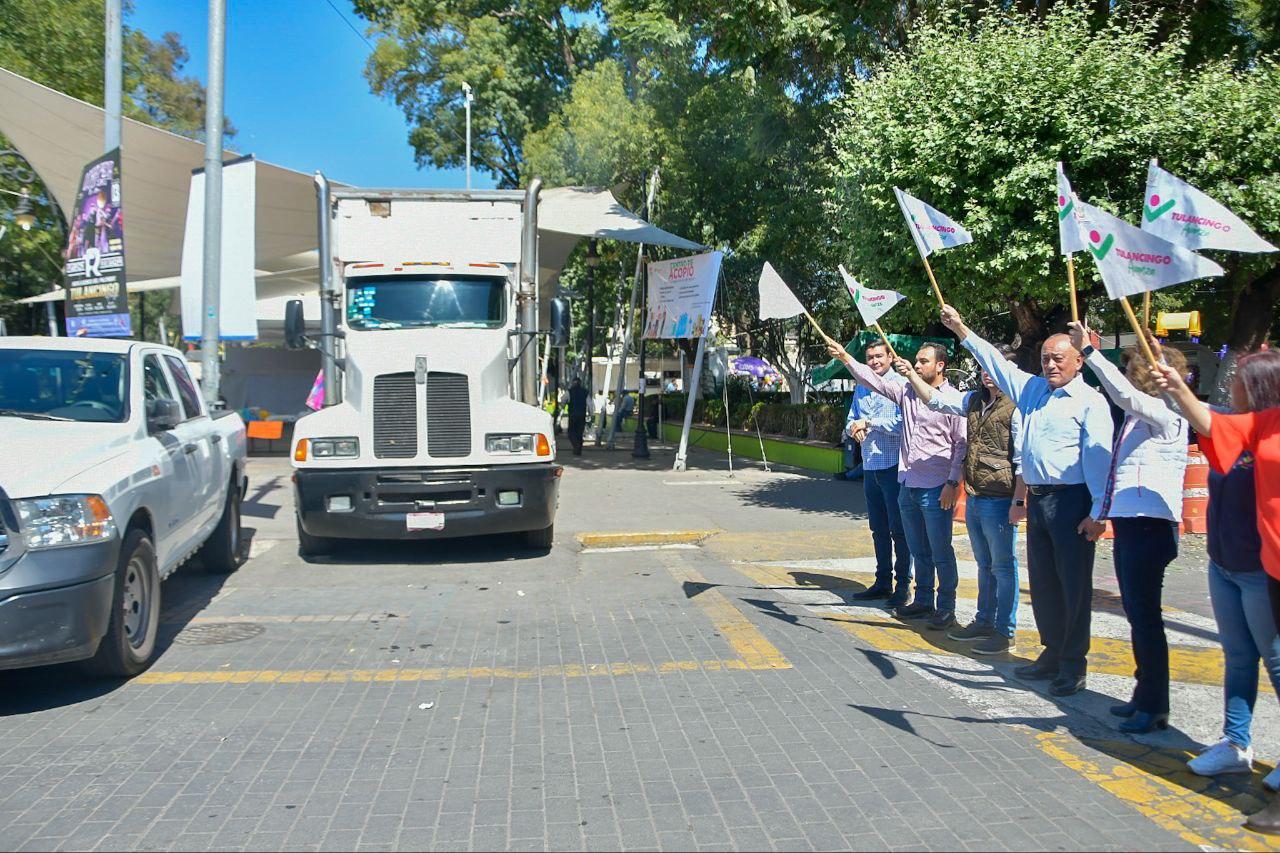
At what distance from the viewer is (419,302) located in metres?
9.66

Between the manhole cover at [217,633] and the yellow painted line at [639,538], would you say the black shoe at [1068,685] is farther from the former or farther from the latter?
the yellow painted line at [639,538]

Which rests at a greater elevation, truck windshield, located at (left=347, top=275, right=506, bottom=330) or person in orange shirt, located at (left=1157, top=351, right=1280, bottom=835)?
truck windshield, located at (left=347, top=275, right=506, bottom=330)

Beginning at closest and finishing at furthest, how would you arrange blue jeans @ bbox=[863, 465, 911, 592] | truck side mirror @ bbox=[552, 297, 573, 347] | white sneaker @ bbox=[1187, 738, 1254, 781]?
white sneaker @ bbox=[1187, 738, 1254, 781] → blue jeans @ bbox=[863, 465, 911, 592] → truck side mirror @ bbox=[552, 297, 573, 347]

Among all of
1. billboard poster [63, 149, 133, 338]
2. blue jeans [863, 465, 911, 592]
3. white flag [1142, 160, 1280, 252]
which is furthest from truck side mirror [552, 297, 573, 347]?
white flag [1142, 160, 1280, 252]

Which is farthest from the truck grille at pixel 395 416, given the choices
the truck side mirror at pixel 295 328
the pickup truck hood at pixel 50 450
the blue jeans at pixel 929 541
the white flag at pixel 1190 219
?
the white flag at pixel 1190 219

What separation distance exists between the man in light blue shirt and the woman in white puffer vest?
0.80 feet

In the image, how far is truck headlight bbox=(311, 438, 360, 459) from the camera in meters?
8.71

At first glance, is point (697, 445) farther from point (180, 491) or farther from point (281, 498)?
Result: point (180, 491)

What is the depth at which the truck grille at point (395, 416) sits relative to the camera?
8.88 meters

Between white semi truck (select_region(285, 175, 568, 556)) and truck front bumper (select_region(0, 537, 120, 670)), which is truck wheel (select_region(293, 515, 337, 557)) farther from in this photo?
truck front bumper (select_region(0, 537, 120, 670))

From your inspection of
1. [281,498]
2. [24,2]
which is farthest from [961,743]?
[24,2]

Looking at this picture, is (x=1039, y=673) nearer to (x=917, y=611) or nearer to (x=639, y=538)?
(x=917, y=611)

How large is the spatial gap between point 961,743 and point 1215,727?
1356 mm

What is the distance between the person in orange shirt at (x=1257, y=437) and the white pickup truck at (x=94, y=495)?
16.8ft
